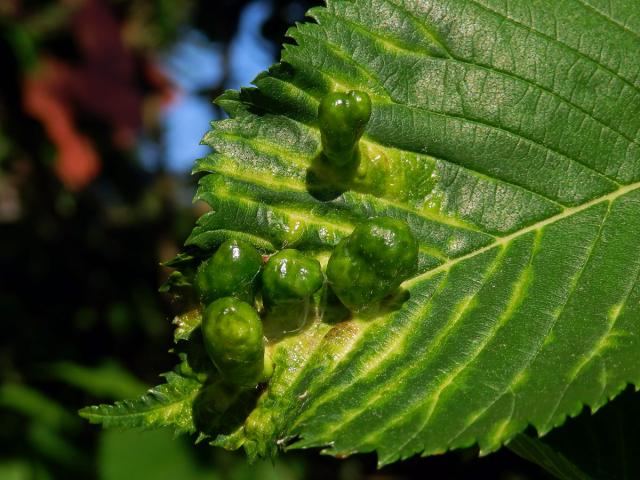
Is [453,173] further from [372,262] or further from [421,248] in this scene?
[372,262]

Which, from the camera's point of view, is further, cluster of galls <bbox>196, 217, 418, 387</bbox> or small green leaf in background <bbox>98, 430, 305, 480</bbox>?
small green leaf in background <bbox>98, 430, 305, 480</bbox>

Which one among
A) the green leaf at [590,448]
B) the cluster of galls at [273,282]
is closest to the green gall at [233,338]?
the cluster of galls at [273,282]

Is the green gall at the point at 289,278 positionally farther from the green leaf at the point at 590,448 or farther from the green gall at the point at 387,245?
the green leaf at the point at 590,448

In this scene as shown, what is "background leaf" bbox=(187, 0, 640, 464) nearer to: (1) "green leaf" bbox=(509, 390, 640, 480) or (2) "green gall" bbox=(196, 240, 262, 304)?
(2) "green gall" bbox=(196, 240, 262, 304)

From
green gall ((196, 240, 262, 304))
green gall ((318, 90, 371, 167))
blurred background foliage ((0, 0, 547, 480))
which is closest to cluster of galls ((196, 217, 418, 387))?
green gall ((196, 240, 262, 304))

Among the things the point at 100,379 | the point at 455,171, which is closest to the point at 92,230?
the point at 100,379

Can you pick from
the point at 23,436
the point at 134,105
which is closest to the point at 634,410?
the point at 23,436

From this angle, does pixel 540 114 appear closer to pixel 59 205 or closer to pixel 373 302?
pixel 373 302
